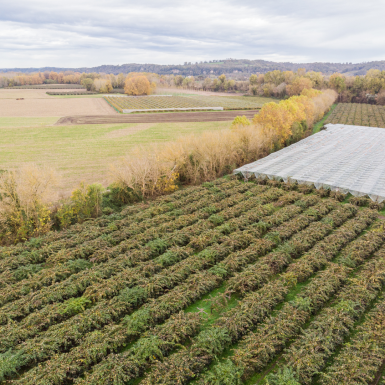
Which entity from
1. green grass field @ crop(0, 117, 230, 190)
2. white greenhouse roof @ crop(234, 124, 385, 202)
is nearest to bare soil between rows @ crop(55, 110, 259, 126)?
green grass field @ crop(0, 117, 230, 190)

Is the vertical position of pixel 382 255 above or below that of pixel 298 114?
below

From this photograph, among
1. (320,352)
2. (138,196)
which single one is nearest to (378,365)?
(320,352)

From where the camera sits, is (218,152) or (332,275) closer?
(332,275)

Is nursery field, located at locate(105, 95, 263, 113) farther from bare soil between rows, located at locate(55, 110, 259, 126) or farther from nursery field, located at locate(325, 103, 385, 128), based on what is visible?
nursery field, located at locate(325, 103, 385, 128)

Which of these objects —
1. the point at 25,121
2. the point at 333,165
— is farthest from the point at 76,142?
the point at 333,165

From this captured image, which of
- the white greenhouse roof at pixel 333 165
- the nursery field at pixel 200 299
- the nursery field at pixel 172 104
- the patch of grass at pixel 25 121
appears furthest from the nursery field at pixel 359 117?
the patch of grass at pixel 25 121

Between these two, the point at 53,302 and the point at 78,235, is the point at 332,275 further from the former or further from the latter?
the point at 78,235
